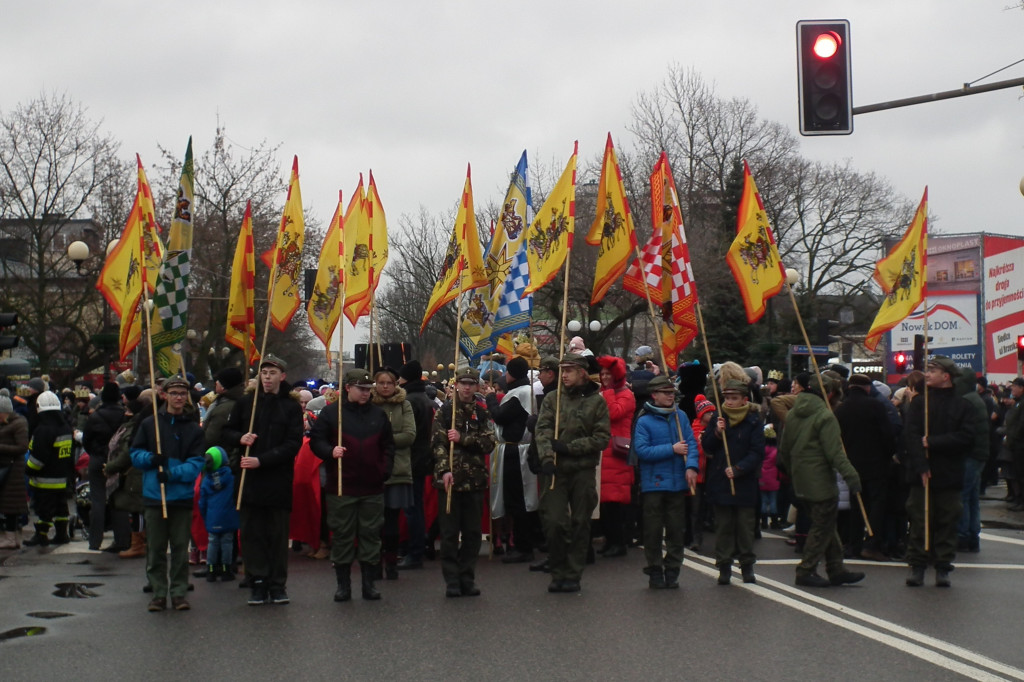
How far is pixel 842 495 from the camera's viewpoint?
1263 centimetres

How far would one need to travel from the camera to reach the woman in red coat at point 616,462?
1259 cm

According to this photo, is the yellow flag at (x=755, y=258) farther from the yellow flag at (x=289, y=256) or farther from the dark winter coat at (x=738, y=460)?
the yellow flag at (x=289, y=256)

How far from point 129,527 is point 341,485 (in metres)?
4.71

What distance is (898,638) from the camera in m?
8.13

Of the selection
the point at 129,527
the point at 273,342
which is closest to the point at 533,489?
the point at 129,527

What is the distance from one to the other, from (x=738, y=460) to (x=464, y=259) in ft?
11.2

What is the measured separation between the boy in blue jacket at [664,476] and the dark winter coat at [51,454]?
7206 mm

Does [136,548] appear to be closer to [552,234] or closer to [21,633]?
[21,633]

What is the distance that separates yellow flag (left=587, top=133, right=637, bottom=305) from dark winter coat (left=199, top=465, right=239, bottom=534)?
13.1ft

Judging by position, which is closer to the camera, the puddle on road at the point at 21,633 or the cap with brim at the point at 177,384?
the puddle on road at the point at 21,633

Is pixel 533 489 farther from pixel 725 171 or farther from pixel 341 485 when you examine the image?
pixel 725 171

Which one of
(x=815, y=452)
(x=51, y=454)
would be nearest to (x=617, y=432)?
(x=815, y=452)

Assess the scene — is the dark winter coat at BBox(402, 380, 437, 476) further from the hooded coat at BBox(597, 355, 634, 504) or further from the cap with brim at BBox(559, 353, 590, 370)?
the cap with brim at BBox(559, 353, 590, 370)

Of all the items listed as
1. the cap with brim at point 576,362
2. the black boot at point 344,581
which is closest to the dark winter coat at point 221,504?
the black boot at point 344,581
